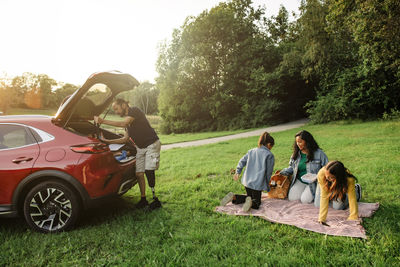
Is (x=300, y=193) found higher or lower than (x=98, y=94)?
lower

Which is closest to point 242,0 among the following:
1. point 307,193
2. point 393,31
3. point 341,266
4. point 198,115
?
point 198,115

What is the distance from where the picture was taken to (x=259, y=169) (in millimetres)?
4457

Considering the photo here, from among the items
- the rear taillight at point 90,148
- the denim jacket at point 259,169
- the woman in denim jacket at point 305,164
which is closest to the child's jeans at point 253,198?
the denim jacket at point 259,169

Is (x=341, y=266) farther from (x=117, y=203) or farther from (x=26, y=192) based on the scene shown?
(x=26, y=192)

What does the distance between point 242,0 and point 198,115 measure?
13.3 metres

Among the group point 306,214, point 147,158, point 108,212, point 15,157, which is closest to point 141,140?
point 147,158

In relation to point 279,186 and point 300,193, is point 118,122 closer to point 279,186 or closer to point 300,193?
point 279,186

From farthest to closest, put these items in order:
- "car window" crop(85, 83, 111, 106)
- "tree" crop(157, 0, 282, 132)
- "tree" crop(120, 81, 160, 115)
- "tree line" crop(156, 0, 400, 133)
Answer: "tree" crop(120, 81, 160, 115), "tree" crop(157, 0, 282, 132), "tree line" crop(156, 0, 400, 133), "car window" crop(85, 83, 111, 106)

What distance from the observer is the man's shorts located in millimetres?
4457

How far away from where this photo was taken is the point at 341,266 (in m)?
2.65

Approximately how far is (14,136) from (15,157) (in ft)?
1.25

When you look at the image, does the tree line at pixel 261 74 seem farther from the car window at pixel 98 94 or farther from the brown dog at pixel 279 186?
the car window at pixel 98 94

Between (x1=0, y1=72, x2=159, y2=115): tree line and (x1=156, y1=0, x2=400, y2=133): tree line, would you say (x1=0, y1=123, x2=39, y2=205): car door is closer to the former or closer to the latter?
(x1=156, y1=0, x2=400, y2=133): tree line

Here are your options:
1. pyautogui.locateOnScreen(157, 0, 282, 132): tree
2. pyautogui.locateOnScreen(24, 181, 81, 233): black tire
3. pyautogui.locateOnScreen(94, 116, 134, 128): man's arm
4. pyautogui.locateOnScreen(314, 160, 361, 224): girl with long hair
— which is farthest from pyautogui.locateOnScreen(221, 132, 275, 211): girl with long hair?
pyautogui.locateOnScreen(157, 0, 282, 132): tree
